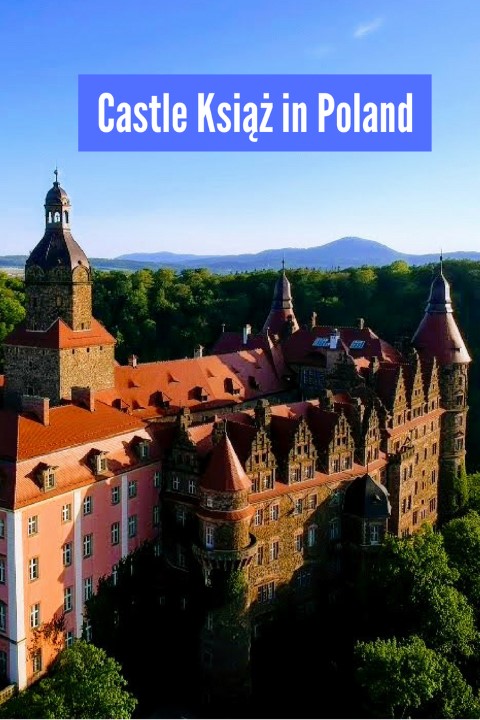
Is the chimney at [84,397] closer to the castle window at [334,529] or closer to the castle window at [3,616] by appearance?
the castle window at [3,616]

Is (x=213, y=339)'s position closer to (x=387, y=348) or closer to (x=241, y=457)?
(x=387, y=348)

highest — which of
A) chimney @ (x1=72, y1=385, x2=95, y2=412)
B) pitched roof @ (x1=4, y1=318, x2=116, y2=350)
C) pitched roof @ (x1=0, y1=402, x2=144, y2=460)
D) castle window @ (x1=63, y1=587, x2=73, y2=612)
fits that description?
pitched roof @ (x1=4, y1=318, x2=116, y2=350)

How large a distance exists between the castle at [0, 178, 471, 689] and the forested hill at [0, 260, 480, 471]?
38001mm

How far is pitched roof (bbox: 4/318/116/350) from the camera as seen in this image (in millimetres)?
49156

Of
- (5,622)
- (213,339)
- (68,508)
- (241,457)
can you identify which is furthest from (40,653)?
(213,339)

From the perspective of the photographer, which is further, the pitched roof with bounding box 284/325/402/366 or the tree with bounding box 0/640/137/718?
the pitched roof with bounding box 284/325/402/366

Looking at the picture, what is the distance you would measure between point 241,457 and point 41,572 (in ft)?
40.3

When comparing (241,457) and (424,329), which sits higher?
(424,329)

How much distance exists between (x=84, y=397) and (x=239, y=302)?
65.1 meters

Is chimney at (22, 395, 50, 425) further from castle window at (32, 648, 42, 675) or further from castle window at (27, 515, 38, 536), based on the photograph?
castle window at (32, 648, 42, 675)

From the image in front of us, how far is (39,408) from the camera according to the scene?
134 ft

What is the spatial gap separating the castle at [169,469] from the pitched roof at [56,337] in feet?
0.31

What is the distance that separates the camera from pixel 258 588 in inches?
1663

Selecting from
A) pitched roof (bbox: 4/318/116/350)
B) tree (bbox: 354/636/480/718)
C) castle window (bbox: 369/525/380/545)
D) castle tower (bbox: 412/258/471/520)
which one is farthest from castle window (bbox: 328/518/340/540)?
pitched roof (bbox: 4/318/116/350)
